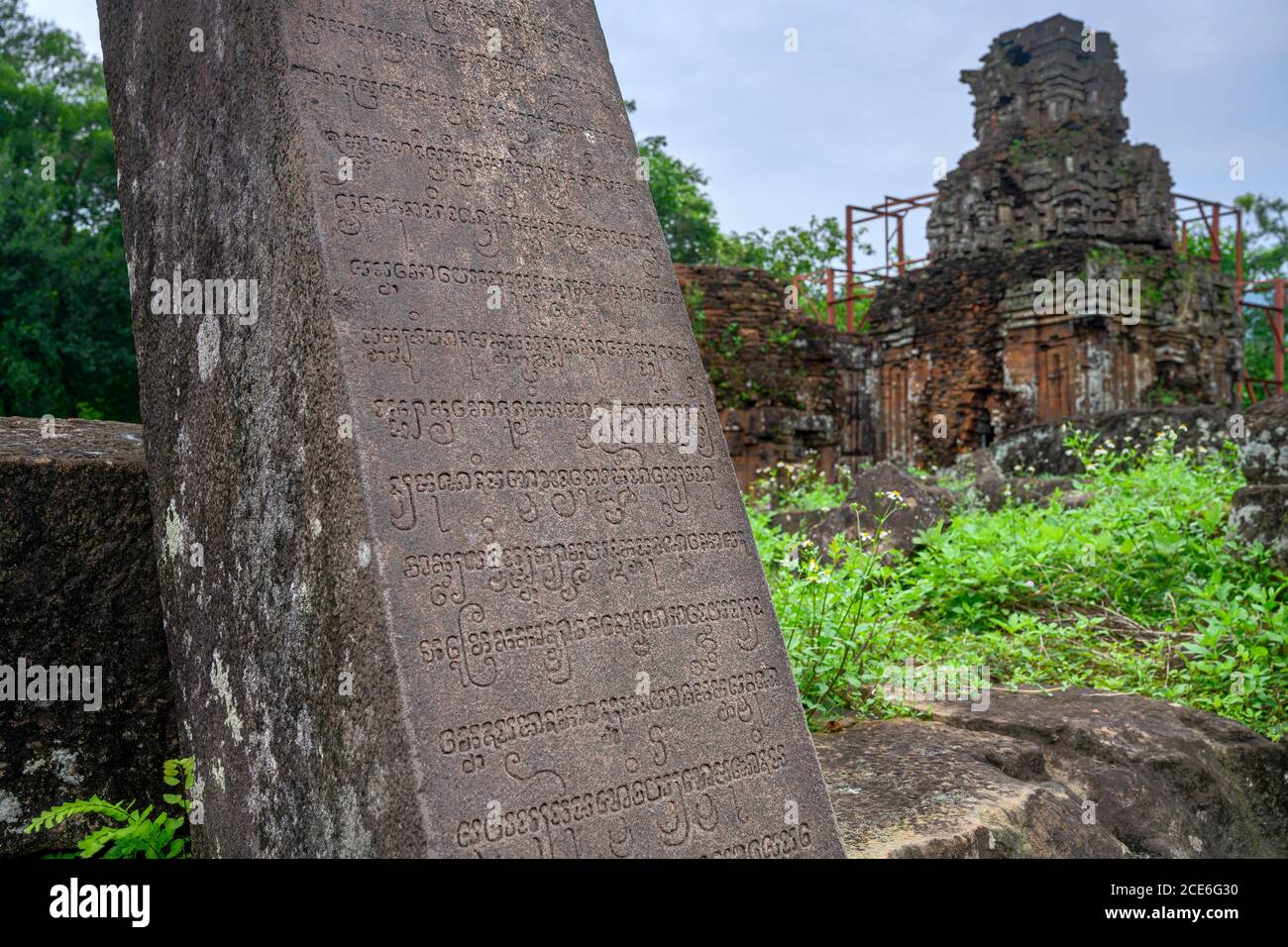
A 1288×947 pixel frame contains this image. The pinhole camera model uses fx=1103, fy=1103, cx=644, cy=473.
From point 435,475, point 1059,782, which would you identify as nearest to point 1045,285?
point 1059,782

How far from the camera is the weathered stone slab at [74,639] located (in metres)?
2.75

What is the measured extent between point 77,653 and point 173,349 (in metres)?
Answer: 0.82

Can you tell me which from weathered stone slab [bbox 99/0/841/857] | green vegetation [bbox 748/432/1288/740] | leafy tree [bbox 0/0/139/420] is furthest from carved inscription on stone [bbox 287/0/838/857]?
leafy tree [bbox 0/0/139/420]

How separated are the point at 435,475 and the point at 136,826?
50.1 inches

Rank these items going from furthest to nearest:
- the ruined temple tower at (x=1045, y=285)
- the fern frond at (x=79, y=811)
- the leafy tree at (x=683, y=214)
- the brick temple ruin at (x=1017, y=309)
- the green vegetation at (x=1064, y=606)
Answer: the leafy tree at (x=683, y=214) < the ruined temple tower at (x=1045, y=285) < the brick temple ruin at (x=1017, y=309) < the green vegetation at (x=1064, y=606) < the fern frond at (x=79, y=811)

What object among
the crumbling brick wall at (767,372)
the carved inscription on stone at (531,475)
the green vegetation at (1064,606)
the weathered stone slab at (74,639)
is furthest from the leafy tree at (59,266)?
the carved inscription on stone at (531,475)

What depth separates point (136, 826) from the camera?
270 cm

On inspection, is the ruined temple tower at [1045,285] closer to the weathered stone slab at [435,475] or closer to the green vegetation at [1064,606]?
the green vegetation at [1064,606]

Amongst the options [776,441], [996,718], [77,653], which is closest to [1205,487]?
[996,718]

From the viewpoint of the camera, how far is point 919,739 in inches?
129

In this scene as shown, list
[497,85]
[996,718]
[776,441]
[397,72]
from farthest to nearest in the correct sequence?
[776,441]
[996,718]
[497,85]
[397,72]

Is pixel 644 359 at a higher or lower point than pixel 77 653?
higher

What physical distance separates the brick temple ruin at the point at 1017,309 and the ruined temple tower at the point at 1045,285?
3 centimetres
